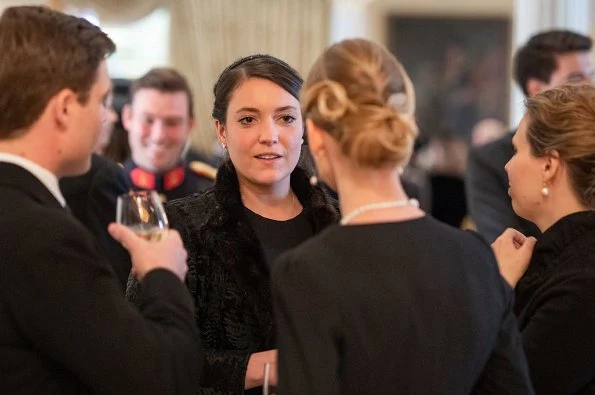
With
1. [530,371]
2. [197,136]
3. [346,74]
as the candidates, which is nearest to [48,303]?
[346,74]

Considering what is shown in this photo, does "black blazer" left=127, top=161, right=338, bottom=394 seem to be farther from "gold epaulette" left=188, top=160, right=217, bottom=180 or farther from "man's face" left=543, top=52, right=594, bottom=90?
"man's face" left=543, top=52, right=594, bottom=90

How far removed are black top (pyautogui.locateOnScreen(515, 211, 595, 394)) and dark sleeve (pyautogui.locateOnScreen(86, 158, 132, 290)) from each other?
1.63m

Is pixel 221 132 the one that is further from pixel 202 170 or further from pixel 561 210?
pixel 202 170

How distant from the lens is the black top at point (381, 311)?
5.60 ft

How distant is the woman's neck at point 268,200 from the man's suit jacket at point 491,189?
4.76 ft

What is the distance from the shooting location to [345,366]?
1732mm

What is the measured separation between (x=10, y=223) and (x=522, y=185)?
1.22 metres

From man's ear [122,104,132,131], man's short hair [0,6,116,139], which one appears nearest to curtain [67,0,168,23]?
man's ear [122,104,132,131]

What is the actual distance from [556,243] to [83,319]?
1.15 metres

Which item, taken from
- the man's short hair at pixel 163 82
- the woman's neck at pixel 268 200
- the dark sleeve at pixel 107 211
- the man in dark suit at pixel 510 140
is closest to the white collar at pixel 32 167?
the woman's neck at pixel 268 200

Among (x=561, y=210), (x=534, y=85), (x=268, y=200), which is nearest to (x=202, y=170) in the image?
(x=534, y=85)

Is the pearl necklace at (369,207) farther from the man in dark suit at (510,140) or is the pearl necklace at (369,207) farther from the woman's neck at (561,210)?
the man in dark suit at (510,140)

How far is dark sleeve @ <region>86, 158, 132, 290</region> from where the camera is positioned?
341cm

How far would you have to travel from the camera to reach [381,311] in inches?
67.5
